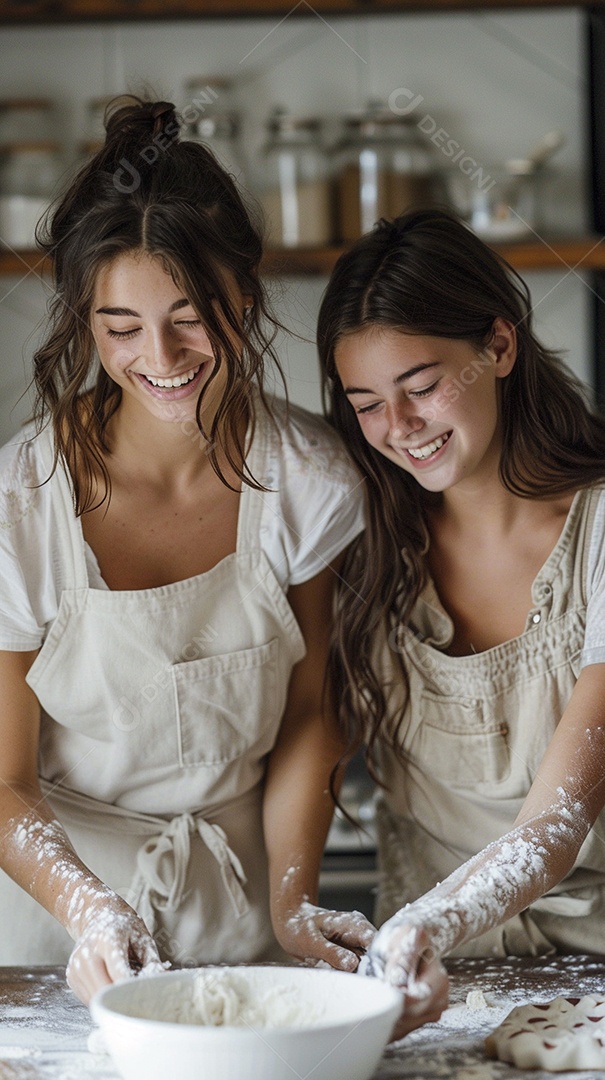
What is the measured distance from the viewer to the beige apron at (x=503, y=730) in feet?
4.54

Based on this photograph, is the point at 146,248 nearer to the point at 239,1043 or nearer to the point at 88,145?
the point at 239,1043

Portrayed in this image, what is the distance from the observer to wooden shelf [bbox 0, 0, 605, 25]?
89.6 inches

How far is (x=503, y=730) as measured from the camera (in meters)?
1.40

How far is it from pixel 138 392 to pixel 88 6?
135 cm

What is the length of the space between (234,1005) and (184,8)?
1880 mm

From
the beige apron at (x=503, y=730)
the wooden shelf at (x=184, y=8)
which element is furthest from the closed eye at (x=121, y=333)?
the wooden shelf at (x=184, y=8)

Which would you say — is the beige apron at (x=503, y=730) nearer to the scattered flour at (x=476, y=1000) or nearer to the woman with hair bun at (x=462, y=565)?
the woman with hair bun at (x=462, y=565)

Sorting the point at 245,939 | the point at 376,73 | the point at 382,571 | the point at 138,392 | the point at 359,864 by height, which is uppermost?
the point at 376,73

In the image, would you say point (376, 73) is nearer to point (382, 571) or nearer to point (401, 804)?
point (382, 571)

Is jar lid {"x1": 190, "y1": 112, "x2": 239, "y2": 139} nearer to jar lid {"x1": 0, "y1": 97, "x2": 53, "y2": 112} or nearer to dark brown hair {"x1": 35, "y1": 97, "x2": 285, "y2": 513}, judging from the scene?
jar lid {"x1": 0, "y1": 97, "x2": 53, "y2": 112}

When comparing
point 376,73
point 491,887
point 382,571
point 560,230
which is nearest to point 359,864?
point 382,571

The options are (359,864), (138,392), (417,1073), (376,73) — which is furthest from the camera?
(376,73)

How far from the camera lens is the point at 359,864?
2.28m

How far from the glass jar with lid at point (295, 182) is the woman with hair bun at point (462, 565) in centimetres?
100
